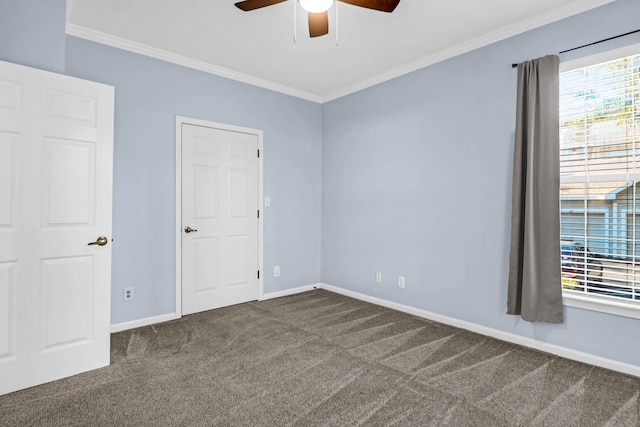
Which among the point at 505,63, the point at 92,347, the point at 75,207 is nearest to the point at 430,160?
the point at 505,63

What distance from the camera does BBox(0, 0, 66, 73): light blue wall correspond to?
2.24 m

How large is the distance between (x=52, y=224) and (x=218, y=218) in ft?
5.70

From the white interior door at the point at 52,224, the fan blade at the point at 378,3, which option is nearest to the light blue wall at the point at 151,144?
the white interior door at the point at 52,224

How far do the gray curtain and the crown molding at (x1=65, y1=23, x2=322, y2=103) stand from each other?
269 cm

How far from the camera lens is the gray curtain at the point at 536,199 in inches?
104

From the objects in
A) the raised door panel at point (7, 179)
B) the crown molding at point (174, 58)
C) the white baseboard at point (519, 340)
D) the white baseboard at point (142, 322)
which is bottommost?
the white baseboard at point (142, 322)

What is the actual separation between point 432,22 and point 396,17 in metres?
0.33

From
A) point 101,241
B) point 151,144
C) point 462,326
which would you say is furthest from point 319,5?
point 462,326

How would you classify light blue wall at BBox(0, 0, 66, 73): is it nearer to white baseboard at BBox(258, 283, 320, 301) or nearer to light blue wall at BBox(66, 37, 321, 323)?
light blue wall at BBox(66, 37, 321, 323)

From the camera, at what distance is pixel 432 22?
2.89 meters

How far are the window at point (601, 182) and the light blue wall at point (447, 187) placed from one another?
200 mm

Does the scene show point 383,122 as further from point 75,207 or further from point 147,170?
point 75,207

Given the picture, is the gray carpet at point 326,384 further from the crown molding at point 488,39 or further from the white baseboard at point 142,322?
the crown molding at point 488,39

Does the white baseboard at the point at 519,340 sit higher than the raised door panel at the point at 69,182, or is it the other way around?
the raised door panel at the point at 69,182
